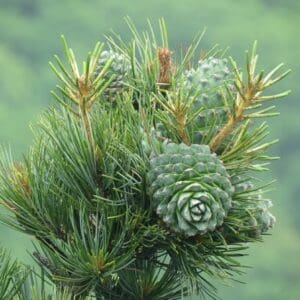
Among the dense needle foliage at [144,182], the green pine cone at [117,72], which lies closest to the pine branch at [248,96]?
the dense needle foliage at [144,182]

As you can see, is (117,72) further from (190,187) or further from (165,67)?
(190,187)

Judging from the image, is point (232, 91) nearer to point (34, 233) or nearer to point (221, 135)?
point (221, 135)

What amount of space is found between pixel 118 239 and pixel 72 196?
1.7 inches

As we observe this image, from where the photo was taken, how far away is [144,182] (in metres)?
0.62

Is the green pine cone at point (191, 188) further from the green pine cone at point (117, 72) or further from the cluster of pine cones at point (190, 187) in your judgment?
the green pine cone at point (117, 72)

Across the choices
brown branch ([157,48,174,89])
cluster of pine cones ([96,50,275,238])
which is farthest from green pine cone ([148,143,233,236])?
brown branch ([157,48,174,89])

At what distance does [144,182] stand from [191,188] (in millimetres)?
41

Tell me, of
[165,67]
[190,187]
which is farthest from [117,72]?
[190,187]

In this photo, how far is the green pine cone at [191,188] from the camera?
1.94ft

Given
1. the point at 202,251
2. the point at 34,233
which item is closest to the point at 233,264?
the point at 202,251

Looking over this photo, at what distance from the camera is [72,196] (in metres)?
0.64

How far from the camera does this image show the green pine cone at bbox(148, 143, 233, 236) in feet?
1.94

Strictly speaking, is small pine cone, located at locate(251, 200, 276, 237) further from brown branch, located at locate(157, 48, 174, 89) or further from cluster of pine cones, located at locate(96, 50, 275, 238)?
brown branch, located at locate(157, 48, 174, 89)

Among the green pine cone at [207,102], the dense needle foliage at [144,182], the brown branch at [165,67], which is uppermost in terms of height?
the brown branch at [165,67]
